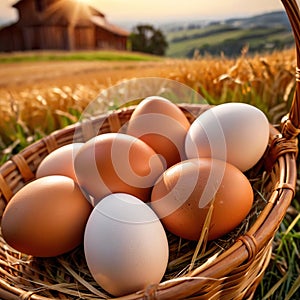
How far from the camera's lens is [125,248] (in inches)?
32.8

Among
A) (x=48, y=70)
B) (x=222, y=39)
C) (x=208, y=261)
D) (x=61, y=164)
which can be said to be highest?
(x=222, y=39)

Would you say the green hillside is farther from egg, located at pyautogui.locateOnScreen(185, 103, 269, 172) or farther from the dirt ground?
the dirt ground

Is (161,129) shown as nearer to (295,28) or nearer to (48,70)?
(295,28)

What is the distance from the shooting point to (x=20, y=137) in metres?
2.03

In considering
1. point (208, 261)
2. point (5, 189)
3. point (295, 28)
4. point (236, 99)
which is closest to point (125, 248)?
point (208, 261)

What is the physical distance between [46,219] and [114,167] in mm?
212

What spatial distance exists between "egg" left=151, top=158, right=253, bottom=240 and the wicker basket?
57 mm

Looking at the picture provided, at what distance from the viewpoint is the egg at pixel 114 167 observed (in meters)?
1.02

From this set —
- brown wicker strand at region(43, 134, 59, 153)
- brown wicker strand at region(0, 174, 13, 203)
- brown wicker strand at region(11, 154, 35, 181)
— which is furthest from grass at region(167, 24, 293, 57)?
brown wicker strand at region(0, 174, 13, 203)

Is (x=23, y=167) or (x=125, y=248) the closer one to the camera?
(x=125, y=248)

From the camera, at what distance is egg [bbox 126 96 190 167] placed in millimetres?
1169

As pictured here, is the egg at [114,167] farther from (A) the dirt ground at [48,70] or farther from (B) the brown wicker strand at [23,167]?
(A) the dirt ground at [48,70]

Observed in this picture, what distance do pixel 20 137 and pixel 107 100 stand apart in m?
0.50

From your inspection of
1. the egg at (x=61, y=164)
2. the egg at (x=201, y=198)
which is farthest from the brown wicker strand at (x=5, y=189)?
the egg at (x=201, y=198)
